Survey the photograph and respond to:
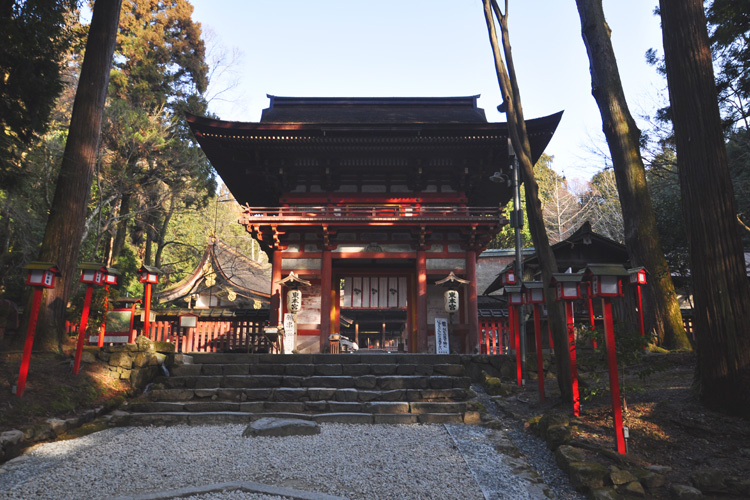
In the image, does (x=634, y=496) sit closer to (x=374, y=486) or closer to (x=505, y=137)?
(x=374, y=486)

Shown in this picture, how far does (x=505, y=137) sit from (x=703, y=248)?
799 cm

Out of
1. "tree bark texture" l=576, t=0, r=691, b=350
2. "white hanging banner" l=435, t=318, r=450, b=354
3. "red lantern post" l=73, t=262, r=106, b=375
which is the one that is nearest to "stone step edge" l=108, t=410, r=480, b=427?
"red lantern post" l=73, t=262, r=106, b=375

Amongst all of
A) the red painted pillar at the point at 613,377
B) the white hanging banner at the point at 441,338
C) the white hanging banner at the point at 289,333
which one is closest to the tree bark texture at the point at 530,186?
the red painted pillar at the point at 613,377

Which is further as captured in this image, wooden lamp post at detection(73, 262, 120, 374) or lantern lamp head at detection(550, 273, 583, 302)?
wooden lamp post at detection(73, 262, 120, 374)

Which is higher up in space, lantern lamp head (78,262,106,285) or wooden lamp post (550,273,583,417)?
lantern lamp head (78,262,106,285)

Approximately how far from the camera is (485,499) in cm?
399

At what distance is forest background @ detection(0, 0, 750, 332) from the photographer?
833 centimetres

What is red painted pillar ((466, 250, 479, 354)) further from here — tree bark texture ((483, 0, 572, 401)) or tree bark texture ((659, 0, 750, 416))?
tree bark texture ((659, 0, 750, 416))

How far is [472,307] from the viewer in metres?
12.9

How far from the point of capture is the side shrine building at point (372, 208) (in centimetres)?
1272

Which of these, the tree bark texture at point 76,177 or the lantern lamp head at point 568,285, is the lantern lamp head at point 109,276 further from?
the lantern lamp head at point 568,285

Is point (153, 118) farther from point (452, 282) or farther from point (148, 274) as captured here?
point (452, 282)

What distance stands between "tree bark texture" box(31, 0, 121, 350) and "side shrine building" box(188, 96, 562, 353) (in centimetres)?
337

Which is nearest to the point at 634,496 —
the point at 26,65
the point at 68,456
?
the point at 68,456
